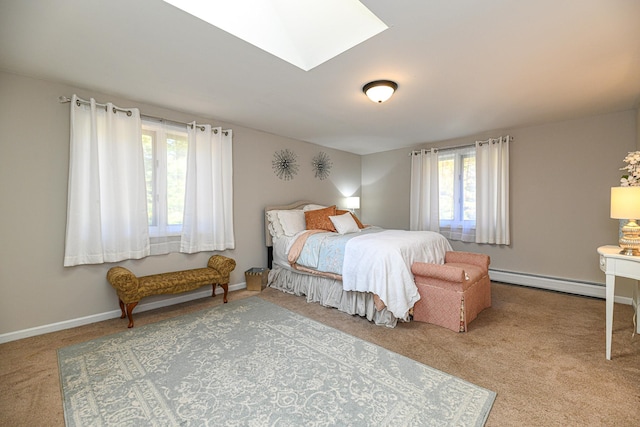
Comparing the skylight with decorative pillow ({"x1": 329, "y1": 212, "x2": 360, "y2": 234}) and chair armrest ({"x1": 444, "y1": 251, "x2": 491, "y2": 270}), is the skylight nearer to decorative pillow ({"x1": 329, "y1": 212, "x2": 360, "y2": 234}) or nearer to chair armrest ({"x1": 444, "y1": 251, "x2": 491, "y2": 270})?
decorative pillow ({"x1": 329, "y1": 212, "x2": 360, "y2": 234})

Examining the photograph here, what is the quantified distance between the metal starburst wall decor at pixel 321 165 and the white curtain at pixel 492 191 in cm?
259

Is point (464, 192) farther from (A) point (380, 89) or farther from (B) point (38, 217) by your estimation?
(B) point (38, 217)

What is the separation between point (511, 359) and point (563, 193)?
298 centimetres

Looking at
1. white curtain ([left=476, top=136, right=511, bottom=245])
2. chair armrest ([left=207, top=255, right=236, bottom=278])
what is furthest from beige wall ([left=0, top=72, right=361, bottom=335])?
white curtain ([left=476, top=136, right=511, bottom=245])

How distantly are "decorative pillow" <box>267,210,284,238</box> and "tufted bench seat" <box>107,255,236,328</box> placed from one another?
87 centimetres


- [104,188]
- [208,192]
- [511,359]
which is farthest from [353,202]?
[104,188]

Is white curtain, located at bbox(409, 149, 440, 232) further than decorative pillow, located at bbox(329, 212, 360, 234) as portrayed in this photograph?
Yes

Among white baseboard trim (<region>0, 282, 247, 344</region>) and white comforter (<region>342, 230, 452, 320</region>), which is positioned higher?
white comforter (<region>342, 230, 452, 320</region>)

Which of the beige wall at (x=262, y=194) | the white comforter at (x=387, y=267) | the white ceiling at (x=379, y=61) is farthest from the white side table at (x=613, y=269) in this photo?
the beige wall at (x=262, y=194)

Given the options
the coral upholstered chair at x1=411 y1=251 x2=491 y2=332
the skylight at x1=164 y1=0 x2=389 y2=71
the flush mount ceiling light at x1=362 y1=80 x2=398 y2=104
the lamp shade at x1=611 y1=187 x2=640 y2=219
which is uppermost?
the skylight at x1=164 y1=0 x2=389 y2=71

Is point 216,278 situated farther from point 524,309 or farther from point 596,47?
point 596,47

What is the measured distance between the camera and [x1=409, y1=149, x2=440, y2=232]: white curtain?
4.82 metres

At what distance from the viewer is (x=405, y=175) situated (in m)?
5.39

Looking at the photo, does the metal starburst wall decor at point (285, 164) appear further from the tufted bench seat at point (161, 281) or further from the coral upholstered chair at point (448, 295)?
the coral upholstered chair at point (448, 295)
